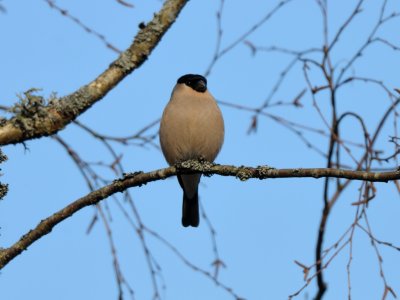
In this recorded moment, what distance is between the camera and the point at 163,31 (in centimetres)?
257

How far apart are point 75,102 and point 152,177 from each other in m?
0.57

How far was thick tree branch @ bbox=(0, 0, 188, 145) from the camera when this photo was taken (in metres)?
2.13

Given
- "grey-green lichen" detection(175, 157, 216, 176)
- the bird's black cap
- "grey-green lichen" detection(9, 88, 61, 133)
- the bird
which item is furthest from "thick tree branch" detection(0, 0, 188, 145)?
the bird's black cap

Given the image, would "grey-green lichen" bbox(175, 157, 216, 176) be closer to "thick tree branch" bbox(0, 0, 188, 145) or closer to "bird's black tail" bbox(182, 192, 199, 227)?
"thick tree branch" bbox(0, 0, 188, 145)

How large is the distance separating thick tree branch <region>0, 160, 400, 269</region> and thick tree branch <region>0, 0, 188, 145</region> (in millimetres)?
330

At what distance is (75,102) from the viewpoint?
7.20 ft

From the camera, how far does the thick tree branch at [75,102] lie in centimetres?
213

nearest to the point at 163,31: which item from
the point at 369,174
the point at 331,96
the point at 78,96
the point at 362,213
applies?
the point at 78,96

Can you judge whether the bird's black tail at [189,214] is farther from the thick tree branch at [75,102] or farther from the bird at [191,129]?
the thick tree branch at [75,102]

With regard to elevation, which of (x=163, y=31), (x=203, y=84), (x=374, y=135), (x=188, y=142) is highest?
(x=203, y=84)

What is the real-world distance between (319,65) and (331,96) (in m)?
0.29

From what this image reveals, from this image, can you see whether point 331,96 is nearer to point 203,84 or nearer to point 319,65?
point 319,65

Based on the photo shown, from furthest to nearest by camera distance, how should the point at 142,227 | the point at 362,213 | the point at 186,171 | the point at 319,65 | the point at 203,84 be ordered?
the point at 203,84
the point at 319,65
the point at 142,227
the point at 186,171
the point at 362,213

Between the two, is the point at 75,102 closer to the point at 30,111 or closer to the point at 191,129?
the point at 30,111
